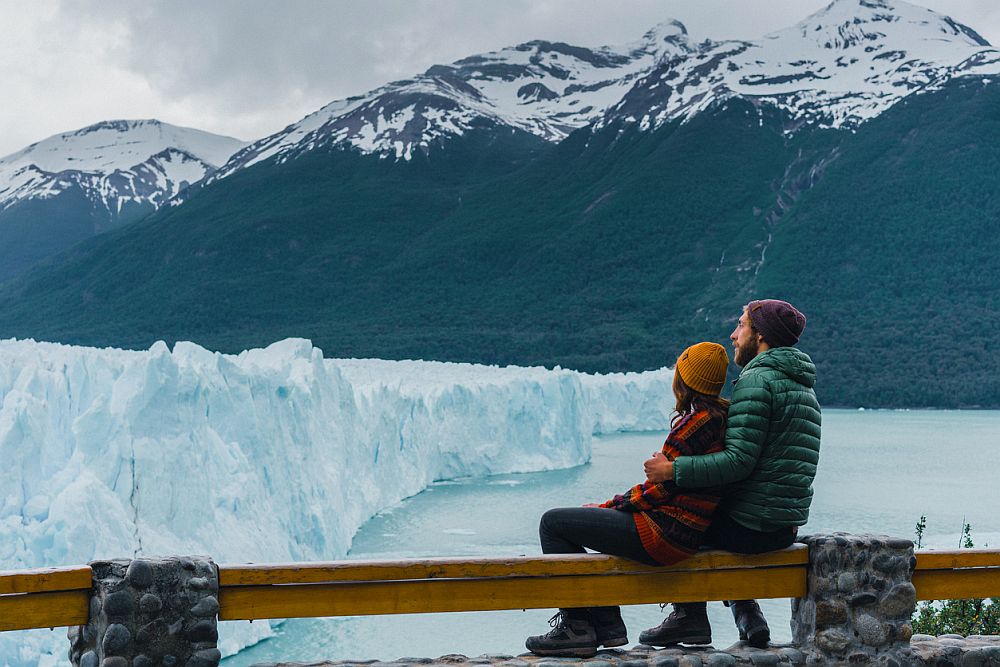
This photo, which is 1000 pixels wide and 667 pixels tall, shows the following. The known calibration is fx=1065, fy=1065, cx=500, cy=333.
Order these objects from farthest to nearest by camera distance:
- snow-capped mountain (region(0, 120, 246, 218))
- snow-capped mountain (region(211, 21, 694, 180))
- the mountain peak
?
snow-capped mountain (region(0, 120, 246, 218)), snow-capped mountain (region(211, 21, 694, 180)), the mountain peak

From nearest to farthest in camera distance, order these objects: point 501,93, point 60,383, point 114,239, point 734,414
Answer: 1. point 734,414
2. point 60,383
3. point 114,239
4. point 501,93

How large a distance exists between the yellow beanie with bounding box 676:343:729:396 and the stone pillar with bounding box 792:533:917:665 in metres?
0.43

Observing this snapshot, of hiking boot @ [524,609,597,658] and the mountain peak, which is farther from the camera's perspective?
the mountain peak

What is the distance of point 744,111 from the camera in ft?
209

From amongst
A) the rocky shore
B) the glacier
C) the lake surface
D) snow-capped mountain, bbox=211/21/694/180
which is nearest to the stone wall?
the rocky shore

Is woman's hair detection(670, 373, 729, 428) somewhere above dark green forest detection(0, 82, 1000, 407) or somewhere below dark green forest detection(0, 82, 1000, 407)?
below

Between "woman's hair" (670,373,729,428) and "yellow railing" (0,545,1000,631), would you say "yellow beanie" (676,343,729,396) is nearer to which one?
"woman's hair" (670,373,729,428)

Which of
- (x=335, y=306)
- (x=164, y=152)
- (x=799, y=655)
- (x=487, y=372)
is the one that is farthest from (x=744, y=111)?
(x=164, y=152)

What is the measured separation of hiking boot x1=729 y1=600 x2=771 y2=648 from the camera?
247 cm

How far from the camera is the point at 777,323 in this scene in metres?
2.40

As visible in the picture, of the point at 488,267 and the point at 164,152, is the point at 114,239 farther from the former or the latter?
the point at 164,152

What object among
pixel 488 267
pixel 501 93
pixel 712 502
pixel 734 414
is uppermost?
pixel 501 93

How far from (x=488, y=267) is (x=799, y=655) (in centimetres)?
5305

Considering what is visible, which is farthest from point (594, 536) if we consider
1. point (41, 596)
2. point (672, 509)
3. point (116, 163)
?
point (116, 163)
